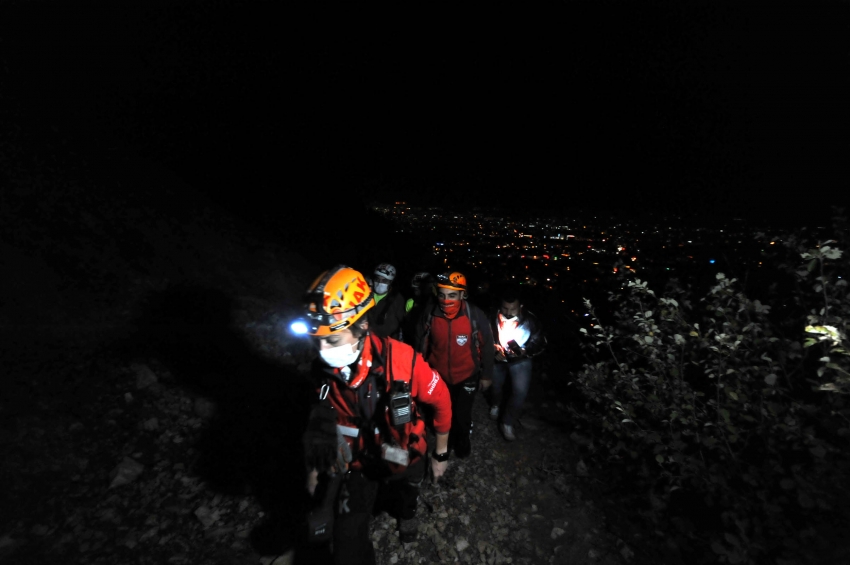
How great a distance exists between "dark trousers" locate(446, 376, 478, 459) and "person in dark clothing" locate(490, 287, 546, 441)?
681mm

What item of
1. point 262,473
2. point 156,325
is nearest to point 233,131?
point 156,325

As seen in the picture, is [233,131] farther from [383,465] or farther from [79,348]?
[383,465]

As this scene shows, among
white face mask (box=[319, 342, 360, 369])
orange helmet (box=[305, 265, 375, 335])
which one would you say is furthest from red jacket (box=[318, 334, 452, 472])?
orange helmet (box=[305, 265, 375, 335])

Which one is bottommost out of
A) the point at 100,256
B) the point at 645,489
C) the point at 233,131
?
the point at 645,489

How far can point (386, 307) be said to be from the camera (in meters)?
5.28

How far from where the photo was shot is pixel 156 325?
5.93m

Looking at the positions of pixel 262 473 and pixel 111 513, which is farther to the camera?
pixel 262 473

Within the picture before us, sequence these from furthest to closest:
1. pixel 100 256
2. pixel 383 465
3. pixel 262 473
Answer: pixel 100 256
pixel 262 473
pixel 383 465

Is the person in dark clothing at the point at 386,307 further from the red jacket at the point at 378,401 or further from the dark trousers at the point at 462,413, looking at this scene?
the red jacket at the point at 378,401

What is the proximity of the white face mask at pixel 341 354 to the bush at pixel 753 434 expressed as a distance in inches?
131

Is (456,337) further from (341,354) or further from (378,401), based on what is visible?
(341,354)

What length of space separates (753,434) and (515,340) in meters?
2.68

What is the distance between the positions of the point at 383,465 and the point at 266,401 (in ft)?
10.8

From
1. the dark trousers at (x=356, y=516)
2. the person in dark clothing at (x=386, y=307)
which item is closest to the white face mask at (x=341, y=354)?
the dark trousers at (x=356, y=516)
